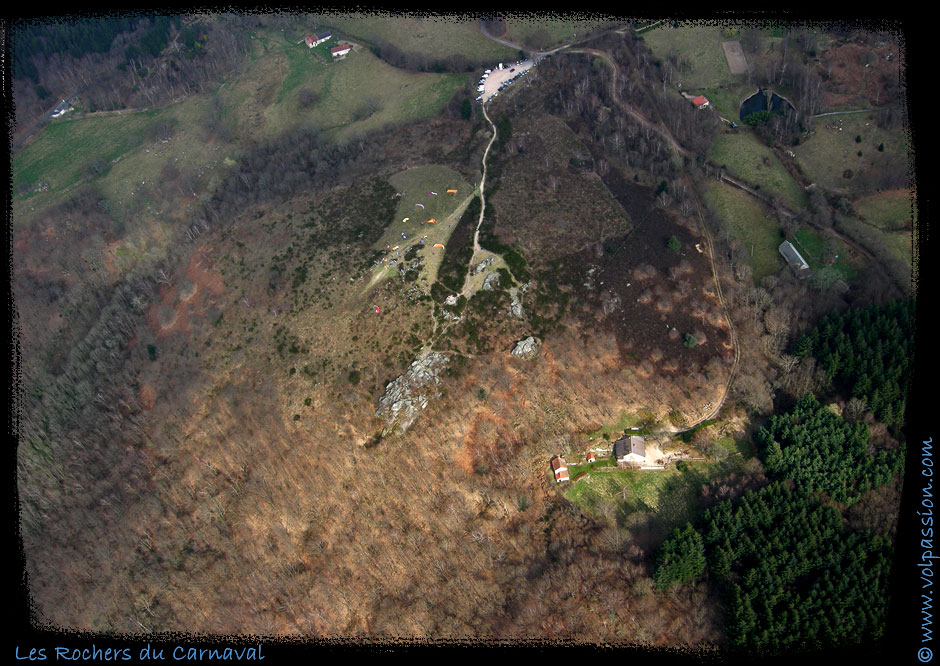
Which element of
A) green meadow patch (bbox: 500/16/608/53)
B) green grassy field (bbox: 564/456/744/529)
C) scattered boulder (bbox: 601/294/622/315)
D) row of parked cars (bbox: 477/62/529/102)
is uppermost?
green meadow patch (bbox: 500/16/608/53)

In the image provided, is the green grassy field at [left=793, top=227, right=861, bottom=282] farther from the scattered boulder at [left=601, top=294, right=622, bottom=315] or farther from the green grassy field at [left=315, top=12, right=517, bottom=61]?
the green grassy field at [left=315, top=12, right=517, bottom=61]

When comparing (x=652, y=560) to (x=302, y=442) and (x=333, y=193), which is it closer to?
(x=302, y=442)

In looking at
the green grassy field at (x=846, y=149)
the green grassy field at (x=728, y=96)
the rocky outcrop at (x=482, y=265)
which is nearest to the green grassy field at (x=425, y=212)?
the rocky outcrop at (x=482, y=265)

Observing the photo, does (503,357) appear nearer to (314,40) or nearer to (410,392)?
(410,392)

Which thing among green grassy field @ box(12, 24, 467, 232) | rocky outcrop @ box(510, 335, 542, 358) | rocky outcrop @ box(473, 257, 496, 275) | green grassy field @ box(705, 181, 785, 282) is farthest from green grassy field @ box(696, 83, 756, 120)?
rocky outcrop @ box(510, 335, 542, 358)

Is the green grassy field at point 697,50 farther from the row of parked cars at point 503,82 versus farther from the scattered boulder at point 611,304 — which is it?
the scattered boulder at point 611,304

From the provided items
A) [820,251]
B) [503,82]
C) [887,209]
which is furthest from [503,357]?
[887,209]
